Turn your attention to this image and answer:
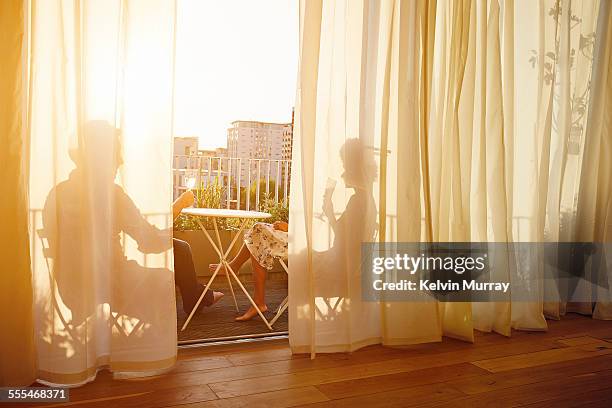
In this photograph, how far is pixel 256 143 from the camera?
6543mm

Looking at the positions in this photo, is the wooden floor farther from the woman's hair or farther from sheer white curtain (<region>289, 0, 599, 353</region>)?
the woman's hair

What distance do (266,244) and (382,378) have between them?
1.20 metres

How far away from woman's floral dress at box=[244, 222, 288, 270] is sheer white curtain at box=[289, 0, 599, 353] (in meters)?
0.68

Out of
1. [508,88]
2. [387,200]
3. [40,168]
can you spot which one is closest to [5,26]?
[40,168]

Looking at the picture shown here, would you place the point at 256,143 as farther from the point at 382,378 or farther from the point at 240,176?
the point at 382,378

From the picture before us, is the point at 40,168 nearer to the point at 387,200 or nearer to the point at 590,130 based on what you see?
the point at 387,200

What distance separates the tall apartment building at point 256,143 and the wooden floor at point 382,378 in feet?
12.9

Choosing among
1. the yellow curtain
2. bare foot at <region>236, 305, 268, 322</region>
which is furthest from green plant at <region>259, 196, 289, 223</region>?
the yellow curtain

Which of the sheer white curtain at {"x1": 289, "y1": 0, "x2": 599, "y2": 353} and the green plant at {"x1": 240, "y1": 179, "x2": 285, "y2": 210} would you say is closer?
the sheer white curtain at {"x1": 289, "y1": 0, "x2": 599, "y2": 353}

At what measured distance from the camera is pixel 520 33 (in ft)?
9.91

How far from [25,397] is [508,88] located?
278 centimetres

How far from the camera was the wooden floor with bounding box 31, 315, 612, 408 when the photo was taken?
1.96 metres

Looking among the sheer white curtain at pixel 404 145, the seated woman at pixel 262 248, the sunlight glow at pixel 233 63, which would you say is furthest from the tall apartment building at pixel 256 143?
the sheer white curtain at pixel 404 145

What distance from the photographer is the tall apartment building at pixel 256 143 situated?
6336 millimetres
